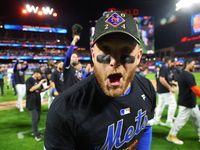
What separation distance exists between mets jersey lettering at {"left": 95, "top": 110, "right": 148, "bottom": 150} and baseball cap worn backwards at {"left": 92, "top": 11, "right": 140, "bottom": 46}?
691 mm

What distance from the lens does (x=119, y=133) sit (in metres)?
1.34

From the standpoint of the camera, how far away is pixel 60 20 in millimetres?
60969

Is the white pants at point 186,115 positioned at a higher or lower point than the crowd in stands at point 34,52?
lower

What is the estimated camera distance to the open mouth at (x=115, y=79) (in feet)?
3.75

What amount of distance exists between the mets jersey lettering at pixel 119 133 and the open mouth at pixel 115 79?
1.20 ft

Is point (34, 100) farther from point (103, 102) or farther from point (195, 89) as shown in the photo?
point (195, 89)

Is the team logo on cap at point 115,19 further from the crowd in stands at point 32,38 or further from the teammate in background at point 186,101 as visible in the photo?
the crowd in stands at point 32,38

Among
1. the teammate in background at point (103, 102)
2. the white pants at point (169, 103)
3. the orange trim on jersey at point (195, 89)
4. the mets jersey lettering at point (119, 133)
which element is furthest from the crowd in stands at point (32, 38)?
the mets jersey lettering at point (119, 133)

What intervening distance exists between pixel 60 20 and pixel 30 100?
61396mm

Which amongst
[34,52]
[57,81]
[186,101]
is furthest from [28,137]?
[34,52]

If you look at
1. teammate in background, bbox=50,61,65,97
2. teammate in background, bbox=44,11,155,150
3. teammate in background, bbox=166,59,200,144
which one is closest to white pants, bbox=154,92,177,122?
teammate in background, bbox=166,59,200,144

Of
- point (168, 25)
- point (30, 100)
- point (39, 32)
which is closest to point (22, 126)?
point (30, 100)

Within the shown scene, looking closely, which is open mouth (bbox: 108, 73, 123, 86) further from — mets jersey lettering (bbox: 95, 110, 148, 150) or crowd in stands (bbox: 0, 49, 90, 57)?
crowd in stands (bbox: 0, 49, 90, 57)

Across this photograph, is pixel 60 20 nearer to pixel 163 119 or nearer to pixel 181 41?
pixel 181 41
